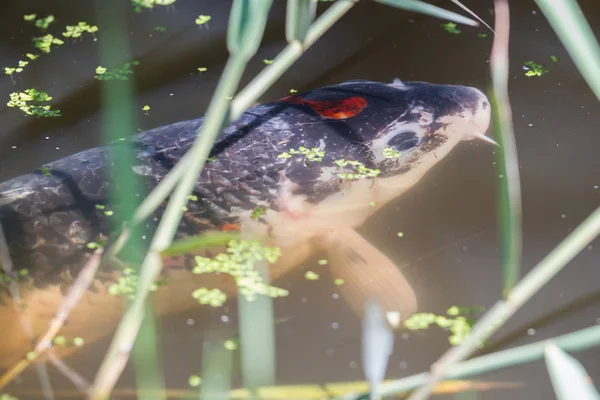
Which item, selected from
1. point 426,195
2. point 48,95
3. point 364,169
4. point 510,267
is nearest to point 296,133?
point 364,169

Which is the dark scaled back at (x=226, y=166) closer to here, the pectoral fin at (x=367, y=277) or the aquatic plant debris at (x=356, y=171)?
the aquatic plant debris at (x=356, y=171)

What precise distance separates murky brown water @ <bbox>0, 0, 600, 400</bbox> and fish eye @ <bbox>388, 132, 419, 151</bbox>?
0.13 m

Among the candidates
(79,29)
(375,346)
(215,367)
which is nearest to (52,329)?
(215,367)

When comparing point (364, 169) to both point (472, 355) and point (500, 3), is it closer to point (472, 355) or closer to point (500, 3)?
point (472, 355)

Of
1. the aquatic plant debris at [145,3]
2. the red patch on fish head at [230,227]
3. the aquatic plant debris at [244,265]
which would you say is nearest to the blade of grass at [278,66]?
the aquatic plant debris at [244,265]

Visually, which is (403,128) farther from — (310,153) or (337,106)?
(310,153)

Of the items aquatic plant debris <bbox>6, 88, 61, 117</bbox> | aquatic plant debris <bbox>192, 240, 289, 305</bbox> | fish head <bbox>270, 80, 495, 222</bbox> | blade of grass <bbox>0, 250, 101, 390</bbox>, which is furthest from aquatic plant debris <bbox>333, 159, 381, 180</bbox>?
aquatic plant debris <bbox>6, 88, 61, 117</bbox>

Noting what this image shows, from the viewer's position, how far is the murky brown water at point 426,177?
5.17 feet

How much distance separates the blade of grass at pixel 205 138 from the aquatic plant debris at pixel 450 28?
6.52 ft

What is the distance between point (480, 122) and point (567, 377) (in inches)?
60.2

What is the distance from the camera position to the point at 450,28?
281 centimetres

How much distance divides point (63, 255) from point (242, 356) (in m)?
0.59

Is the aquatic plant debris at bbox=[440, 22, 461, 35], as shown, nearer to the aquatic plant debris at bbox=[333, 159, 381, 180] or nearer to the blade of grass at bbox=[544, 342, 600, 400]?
the aquatic plant debris at bbox=[333, 159, 381, 180]

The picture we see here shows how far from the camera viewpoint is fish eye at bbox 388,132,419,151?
216cm
